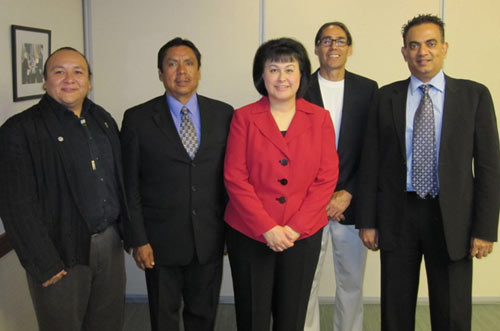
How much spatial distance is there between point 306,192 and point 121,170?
2.88ft

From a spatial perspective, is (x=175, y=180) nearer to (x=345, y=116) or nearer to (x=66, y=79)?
(x=66, y=79)

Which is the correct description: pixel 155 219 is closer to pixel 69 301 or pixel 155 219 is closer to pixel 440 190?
pixel 69 301

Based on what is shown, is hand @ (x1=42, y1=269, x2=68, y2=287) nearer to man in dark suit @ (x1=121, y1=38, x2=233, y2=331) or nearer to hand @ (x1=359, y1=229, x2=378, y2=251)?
man in dark suit @ (x1=121, y1=38, x2=233, y2=331)

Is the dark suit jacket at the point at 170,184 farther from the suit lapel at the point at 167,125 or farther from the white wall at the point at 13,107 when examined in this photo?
the white wall at the point at 13,107

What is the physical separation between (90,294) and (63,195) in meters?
0.53

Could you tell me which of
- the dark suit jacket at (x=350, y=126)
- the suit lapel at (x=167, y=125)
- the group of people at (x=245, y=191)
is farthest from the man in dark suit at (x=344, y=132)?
the suit lapel at (x=167, y=125)

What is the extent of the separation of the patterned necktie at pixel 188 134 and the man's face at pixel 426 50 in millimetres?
1126

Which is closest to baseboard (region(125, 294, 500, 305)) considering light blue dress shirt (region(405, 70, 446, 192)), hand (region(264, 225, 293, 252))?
light blue dress shirt (region(405, 70, 446, 192))

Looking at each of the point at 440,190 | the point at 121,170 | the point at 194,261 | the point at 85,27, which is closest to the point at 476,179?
the point at 440,190

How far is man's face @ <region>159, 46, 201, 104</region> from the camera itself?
7.82 ft

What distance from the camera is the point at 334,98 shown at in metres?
2.75

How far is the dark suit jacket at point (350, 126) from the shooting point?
269cm

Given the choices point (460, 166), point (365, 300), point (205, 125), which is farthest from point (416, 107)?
point (365, 300)

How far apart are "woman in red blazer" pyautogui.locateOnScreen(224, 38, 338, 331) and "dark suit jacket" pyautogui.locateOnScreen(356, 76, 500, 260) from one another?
32 cm
